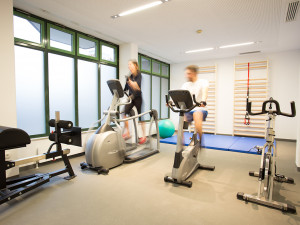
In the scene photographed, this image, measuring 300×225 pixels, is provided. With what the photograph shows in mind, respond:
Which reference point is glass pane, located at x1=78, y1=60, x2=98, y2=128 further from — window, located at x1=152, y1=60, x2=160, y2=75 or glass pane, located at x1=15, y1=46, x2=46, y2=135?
window, located at x1=152, y1=60, x2=160, y2=75

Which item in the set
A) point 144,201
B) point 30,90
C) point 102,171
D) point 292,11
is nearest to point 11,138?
point 102,171

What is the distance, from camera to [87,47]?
4.57 meters

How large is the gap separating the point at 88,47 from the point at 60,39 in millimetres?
741

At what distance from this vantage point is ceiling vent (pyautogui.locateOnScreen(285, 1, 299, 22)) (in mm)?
3118

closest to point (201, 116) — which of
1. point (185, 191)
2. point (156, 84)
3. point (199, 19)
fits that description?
point (185, 191)

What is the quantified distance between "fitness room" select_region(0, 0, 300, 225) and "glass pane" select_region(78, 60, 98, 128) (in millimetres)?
28

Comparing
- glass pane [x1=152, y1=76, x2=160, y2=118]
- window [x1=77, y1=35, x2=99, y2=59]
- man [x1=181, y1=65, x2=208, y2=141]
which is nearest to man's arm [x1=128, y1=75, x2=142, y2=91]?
man [x1=181, y1=65, x2=208, y2=141]

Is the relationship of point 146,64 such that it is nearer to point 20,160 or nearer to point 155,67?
point 155,67

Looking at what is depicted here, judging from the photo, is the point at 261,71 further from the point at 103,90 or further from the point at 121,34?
the point at 103,90

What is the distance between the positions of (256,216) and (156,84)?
5.83m

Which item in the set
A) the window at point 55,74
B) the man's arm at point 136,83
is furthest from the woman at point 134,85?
the window at point 55,74

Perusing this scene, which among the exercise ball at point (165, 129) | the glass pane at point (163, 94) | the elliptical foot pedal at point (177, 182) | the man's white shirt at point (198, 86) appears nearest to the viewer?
the elliptical foot pedal at point (177, 182)

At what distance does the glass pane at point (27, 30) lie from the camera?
10.8 feet

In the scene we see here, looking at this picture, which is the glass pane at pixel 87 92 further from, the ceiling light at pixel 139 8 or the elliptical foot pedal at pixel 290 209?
the elliptical foot pedal at pixel 290 209
